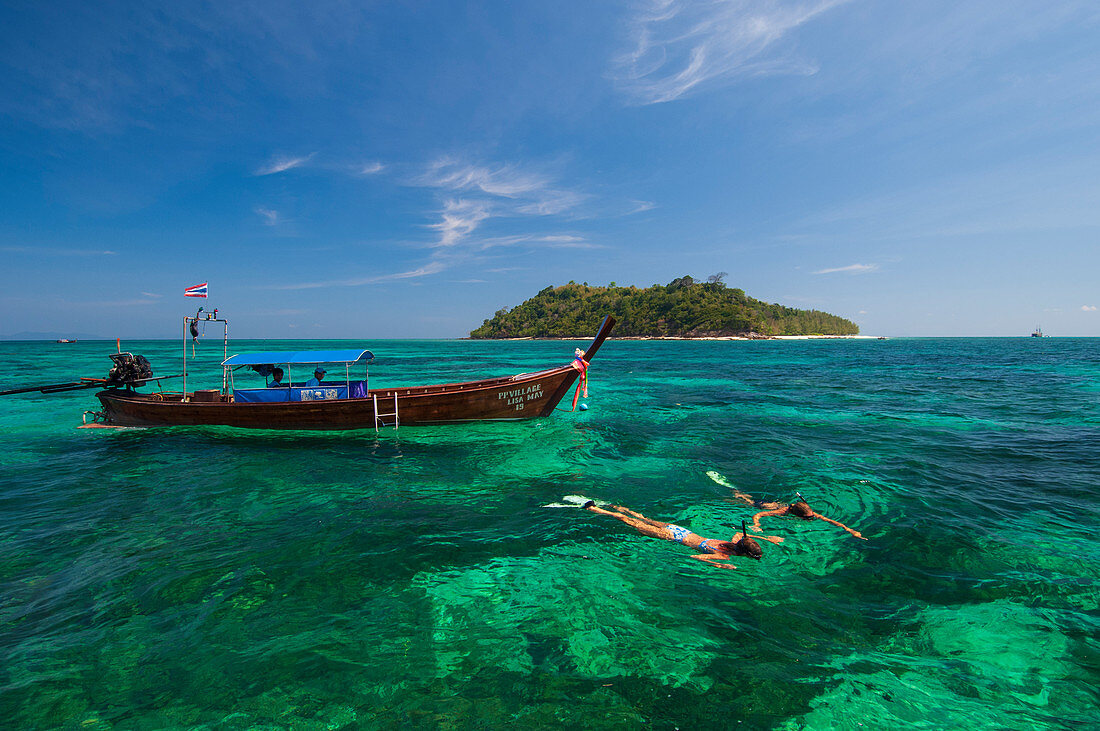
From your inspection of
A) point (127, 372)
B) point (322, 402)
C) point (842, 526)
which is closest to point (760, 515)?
point (842, 526)

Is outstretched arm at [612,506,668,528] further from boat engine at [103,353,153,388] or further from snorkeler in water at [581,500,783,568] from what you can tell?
boat engine at [103,353,153,388]

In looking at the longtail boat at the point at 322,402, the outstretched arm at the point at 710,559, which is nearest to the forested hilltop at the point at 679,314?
the longtail boat at the point at 322,402

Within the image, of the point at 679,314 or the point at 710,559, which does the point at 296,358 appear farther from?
the point at 679,314

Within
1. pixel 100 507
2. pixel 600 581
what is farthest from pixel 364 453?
pixel 600 581

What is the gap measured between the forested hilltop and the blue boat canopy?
149 meters

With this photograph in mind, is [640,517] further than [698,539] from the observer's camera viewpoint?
Yes

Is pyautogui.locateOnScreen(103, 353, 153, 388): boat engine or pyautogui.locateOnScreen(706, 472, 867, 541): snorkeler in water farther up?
pyautogui.locateOnScreen(103, 353, 153, 388): boat engine

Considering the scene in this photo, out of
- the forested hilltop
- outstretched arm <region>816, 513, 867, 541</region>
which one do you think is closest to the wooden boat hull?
outstretched arm <region>816, 513, 867, 541</region>

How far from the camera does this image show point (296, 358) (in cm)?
1583

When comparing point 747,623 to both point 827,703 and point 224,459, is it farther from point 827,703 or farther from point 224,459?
point 224,459

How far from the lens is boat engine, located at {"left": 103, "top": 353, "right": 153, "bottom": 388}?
17.2 meters

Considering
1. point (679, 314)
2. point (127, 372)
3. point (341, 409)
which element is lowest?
point (341, 409)

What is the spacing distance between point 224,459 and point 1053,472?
904 inches

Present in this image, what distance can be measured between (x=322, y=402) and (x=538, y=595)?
41.5 feet
